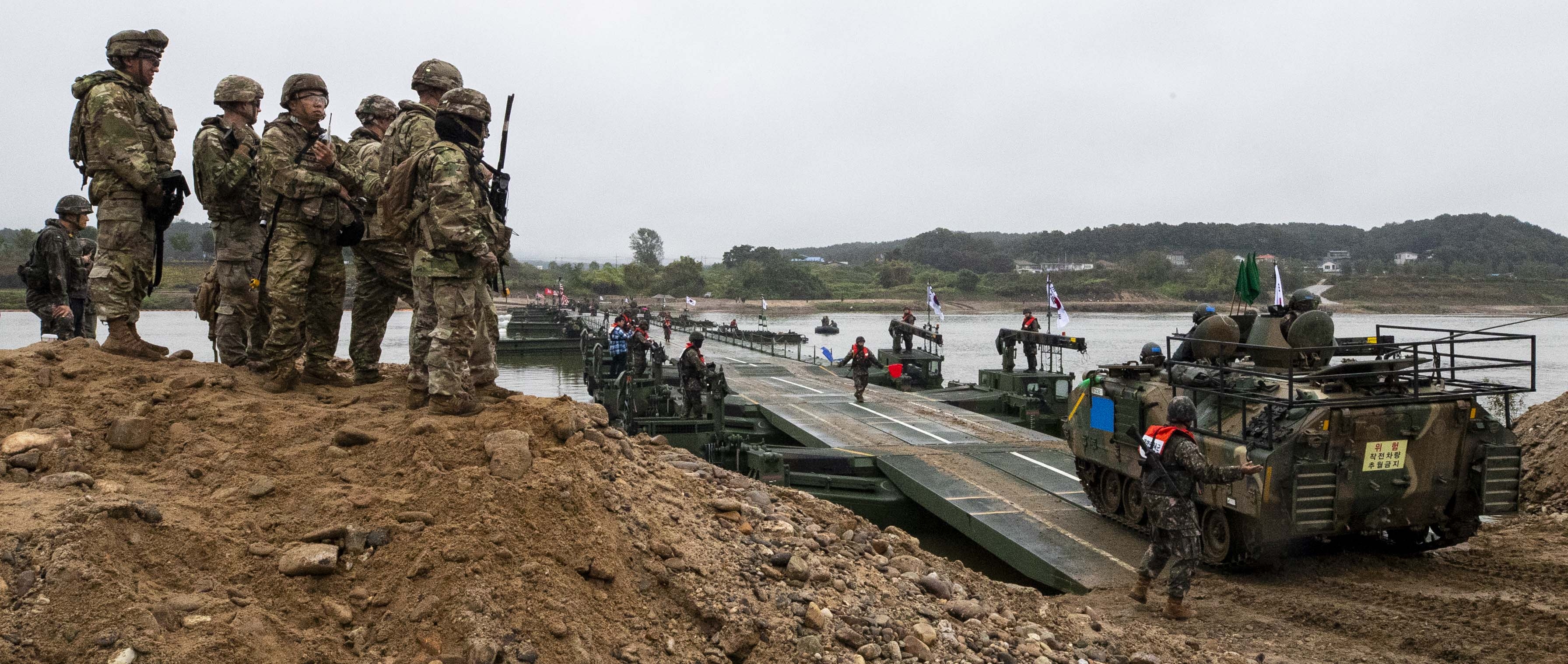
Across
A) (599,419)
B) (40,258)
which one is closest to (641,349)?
(40,258)

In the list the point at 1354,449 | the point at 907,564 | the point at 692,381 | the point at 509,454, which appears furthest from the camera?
the point at 692,381

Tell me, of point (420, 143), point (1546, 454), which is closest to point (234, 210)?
point (420, 143)

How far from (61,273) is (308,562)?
6.51 m

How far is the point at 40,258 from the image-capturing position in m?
9.17

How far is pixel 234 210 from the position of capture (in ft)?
24.2

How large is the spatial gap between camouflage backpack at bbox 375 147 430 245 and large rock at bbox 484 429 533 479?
1664 mm

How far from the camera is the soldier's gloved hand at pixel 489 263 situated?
20.2 ft

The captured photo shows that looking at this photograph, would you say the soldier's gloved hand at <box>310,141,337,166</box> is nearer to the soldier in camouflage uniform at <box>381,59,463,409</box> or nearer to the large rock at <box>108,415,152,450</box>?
the soldier in camouflage uniform at <box>381,59,463,409</box>

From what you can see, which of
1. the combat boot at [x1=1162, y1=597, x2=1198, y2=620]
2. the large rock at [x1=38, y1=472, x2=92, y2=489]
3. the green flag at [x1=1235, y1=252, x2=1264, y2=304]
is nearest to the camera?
the large rock at [x1=38, y1=472, x2=92, y2=489]

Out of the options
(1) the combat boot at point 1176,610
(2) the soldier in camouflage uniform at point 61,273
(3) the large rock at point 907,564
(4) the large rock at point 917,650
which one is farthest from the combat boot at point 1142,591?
(2) the soldier in camouflage uniform at point 61,273

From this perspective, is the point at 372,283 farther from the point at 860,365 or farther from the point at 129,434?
the point at 860,365

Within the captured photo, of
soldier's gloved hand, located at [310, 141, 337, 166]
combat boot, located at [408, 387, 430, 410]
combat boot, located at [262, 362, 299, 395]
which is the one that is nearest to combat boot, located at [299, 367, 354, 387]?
combat boot, located at [262, 362, 299, 395]

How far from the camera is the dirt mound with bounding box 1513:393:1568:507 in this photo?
38.7 ft

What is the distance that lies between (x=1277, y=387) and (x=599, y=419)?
21.8 feet
